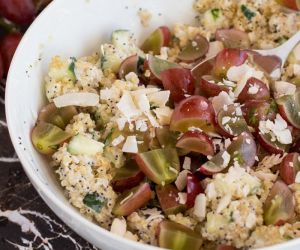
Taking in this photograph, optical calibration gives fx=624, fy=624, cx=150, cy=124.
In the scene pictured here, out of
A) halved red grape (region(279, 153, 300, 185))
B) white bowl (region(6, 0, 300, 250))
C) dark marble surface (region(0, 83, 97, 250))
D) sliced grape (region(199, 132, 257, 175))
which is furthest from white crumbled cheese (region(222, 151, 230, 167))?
dark marble surface (region(0, 83, 97, 250))

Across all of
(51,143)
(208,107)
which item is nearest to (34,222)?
(51,143)

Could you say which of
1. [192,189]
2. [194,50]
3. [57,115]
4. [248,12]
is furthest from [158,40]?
[192,189]

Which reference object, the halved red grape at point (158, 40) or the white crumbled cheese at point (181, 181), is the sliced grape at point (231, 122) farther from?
the halved red grape at point (158, 40)

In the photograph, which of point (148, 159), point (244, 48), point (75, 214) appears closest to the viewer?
point (75, 214)

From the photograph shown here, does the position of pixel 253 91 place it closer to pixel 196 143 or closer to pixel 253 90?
pixel 253 90

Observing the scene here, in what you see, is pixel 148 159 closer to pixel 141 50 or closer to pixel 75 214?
pixel 75 214

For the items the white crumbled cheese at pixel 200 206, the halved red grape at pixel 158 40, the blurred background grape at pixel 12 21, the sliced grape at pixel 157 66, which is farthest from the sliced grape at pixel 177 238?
the blurred background grape at pixel 12 21
